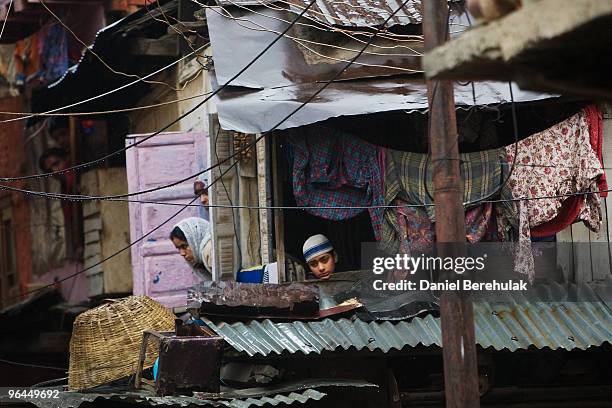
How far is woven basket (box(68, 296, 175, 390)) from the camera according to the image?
11797mm

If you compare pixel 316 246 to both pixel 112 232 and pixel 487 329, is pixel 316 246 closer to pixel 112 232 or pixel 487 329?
pixel 487 329

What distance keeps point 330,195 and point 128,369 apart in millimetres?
2485

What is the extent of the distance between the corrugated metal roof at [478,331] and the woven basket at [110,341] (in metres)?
0.95

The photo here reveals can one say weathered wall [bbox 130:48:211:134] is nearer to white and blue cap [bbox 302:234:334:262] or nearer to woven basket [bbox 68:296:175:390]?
white and blue cap [bbox 302:234:334:262]

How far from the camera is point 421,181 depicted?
1191cm

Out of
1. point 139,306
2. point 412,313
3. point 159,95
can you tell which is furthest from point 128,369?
point 159,95

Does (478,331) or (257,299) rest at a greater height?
(257,299)

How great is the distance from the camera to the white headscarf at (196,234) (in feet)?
43.4

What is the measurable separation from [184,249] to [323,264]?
69.6 inches

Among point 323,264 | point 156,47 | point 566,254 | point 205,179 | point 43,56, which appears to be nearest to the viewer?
point 323,264

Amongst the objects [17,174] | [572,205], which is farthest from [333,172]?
[17,174]

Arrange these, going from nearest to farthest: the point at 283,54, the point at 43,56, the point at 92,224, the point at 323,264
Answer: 1. the point at 283,54
2. the point at 323,264
3. the point at 92,224
4. the point at 43,56

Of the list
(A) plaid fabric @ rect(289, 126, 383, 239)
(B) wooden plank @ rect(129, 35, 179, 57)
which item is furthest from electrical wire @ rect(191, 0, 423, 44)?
(B) wooden plank @ rect(129, 35, 179, 57)

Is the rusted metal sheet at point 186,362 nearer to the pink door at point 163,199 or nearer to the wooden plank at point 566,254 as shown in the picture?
the pink door at point 163,199
